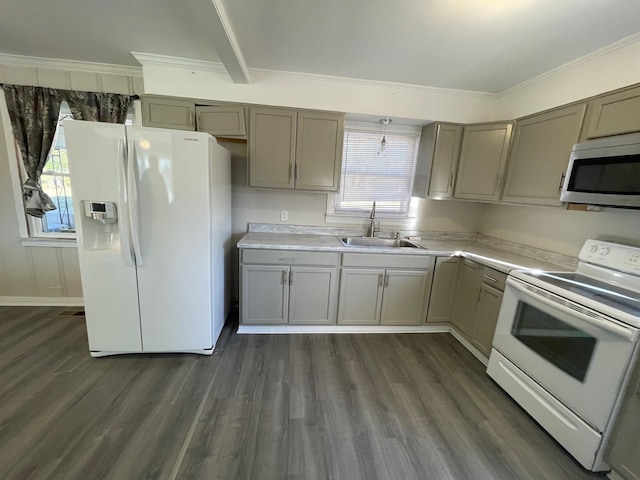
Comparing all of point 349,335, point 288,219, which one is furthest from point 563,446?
point 288,219

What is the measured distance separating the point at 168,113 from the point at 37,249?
6.97ft

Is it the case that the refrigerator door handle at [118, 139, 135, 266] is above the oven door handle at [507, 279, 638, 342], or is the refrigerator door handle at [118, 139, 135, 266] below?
above

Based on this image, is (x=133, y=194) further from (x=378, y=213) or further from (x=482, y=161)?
(x=482, y=161)

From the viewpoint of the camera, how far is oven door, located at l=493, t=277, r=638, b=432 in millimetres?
1310

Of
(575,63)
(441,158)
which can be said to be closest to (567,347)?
(441,158)

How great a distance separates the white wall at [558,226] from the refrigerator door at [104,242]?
3.57 meters

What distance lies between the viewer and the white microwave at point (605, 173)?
1480mm

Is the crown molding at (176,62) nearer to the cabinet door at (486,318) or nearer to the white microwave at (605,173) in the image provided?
the white microwave at (605,173)

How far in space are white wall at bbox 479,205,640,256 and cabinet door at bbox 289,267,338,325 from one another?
78.4 inches

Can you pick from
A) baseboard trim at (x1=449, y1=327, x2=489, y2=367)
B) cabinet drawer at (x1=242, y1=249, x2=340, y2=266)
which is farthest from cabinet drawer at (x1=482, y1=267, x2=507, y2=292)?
cabinet drawer at (x1=242, y1=249, x2=340, y2=266)

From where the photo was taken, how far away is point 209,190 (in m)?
1.94

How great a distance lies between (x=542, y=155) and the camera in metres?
2.12

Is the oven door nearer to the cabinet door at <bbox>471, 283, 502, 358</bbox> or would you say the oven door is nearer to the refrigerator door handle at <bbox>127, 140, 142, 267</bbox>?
the cabinet door at <bbox>471, 283, 502, 358</bbox>

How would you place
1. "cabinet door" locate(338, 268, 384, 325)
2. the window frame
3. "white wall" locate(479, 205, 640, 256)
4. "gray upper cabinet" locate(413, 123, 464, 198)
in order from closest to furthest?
"white wall" locate(479, 205, 640, 256), "cabinet door" locate(338, 268, 384, 325), "gray upper cabinet" locate(413, 123, 464, 198), the window frame
